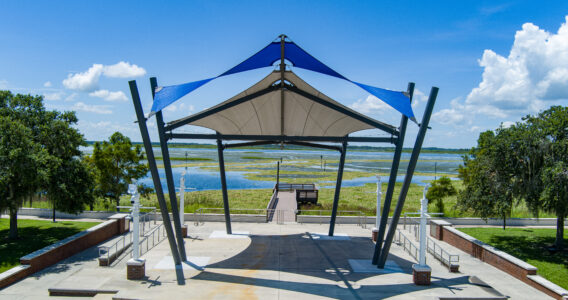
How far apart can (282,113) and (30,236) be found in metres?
12.1

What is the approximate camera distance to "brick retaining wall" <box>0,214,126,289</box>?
11.8 meters

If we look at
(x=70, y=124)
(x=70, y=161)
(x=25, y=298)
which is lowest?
(x=25, y=298)

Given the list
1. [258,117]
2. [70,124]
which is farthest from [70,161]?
[258,117]

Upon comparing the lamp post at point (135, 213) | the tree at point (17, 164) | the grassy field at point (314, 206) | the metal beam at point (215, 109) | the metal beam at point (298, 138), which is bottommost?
the grassy field at point (314, 206)

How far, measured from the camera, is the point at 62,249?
46.6ft

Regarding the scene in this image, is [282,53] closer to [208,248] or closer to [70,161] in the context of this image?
[208,248]

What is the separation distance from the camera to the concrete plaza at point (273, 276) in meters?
10.5

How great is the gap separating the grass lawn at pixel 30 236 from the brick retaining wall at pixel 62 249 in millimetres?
769

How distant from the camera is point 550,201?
1378 centimetres

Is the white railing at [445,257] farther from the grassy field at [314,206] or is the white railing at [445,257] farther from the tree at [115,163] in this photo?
the tree at [115,163]

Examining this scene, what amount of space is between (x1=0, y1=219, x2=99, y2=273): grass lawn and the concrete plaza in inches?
61.2

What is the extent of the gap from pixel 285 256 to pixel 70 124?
1165cm

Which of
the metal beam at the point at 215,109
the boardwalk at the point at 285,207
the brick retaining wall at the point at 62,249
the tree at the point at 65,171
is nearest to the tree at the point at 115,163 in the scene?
the brick retaining wall at the point at 62,249

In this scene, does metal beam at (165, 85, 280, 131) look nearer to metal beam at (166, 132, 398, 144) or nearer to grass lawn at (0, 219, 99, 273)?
metal beam at (166, 132, 398, 144)
